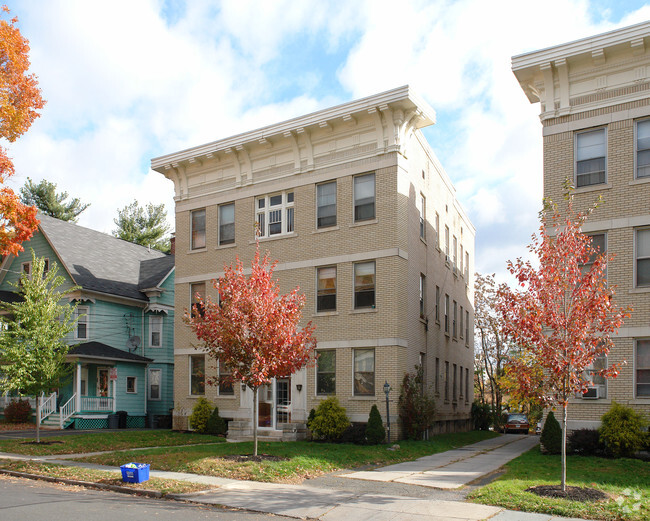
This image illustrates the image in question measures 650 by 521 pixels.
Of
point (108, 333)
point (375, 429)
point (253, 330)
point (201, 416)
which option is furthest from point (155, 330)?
point (253, 330)

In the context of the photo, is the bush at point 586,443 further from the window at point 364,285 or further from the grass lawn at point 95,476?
the grass lawn at point 95,476

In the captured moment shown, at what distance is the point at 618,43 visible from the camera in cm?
1858

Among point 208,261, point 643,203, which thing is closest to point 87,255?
point 208,261

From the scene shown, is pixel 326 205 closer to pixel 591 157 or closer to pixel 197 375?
pixel 197 375

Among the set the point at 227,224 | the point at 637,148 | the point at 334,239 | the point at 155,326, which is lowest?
the point at 155,326

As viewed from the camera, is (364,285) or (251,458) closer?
(251,458)

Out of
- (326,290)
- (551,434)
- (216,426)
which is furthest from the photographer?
(216,426)

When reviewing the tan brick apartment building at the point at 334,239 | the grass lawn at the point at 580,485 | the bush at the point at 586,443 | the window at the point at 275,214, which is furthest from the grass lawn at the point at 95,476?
the window at the point at 275,214

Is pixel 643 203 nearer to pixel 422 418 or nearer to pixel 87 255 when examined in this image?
pixel 422 418

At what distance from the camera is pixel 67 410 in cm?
3116

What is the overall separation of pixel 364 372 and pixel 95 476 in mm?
10829

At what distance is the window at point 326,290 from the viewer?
24281mm

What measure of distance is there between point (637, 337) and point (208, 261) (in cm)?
1684

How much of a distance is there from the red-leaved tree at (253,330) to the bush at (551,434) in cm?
726
